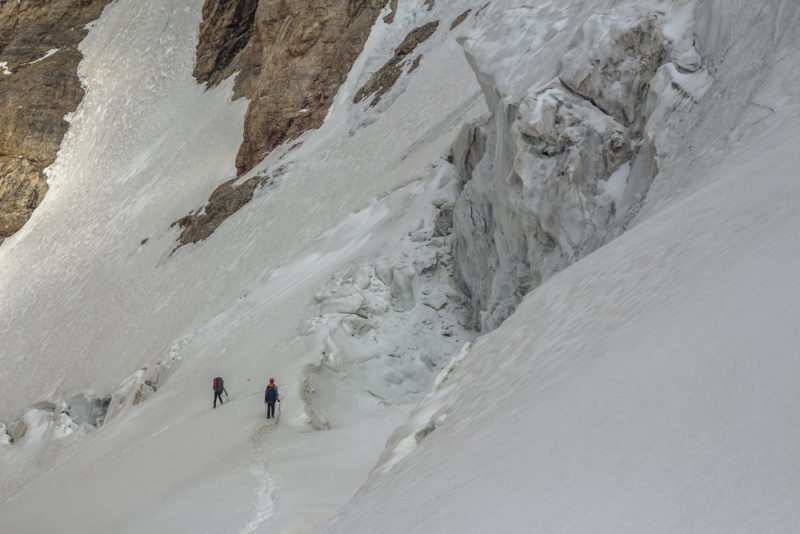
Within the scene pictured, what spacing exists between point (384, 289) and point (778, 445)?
49.6ft

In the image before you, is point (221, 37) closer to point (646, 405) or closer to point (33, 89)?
point (33, 89)

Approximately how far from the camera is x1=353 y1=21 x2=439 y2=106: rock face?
30.8 metres

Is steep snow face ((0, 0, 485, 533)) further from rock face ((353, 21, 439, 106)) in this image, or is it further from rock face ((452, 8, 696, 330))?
rock face ((452, 8, 696, 330))

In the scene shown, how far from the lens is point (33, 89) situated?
46969mm

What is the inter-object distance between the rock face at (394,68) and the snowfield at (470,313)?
2.58ft

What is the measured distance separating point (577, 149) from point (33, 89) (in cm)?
4222

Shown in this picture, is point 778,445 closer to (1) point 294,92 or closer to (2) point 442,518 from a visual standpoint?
(2) point 442,518

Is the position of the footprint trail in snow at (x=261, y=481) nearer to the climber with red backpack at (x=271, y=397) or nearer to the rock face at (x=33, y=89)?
the climber with red backpack at (x=271, y=397)

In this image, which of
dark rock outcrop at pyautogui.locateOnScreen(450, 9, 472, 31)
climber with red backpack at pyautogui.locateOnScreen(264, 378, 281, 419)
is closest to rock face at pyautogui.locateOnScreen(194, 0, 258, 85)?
dark rock outcrop at pyautogui.locateOnScreen(450, 9, 472, 31)

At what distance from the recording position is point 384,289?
58.4 feet

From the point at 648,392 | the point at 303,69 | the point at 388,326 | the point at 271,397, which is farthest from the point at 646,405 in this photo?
the point at 303,69

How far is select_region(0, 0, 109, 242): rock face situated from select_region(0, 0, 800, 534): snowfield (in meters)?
8.74

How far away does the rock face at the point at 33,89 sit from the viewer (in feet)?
143

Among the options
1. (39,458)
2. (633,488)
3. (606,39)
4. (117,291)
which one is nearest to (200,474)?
(606,39)
